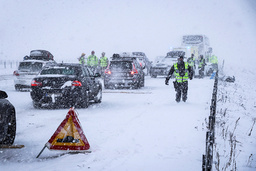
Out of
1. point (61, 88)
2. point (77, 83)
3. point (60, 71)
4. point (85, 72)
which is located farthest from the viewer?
point (85, 72)

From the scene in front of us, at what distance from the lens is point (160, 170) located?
482 centimetres

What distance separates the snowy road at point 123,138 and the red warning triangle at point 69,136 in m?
0.17

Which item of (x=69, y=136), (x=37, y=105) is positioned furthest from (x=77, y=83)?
(x=69, y=136)

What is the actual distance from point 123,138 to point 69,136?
4.58 ft

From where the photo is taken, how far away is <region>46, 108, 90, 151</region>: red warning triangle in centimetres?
544

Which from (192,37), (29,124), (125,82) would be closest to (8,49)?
(192,37)

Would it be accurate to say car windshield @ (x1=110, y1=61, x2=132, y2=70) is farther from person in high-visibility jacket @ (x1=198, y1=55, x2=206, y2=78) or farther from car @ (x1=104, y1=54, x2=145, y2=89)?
person in high-visibility jacket @ (x1=198, y1=55, x2=206, y2=78)

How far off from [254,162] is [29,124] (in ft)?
17.3

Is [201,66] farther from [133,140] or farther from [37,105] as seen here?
[133,140]

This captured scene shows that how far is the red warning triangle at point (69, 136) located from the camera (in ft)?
17.9

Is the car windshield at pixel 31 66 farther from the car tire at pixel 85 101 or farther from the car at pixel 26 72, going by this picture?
the car tire at pixel 85 101

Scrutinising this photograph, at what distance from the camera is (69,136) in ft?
18.1

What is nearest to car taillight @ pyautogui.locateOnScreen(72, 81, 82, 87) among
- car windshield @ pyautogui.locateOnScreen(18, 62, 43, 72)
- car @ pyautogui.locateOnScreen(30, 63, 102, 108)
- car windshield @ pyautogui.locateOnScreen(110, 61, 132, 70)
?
car @ pyautogui.locateOnScreen(30, 63, 102, 108)

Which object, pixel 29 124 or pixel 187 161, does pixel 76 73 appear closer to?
pixel 29 124
